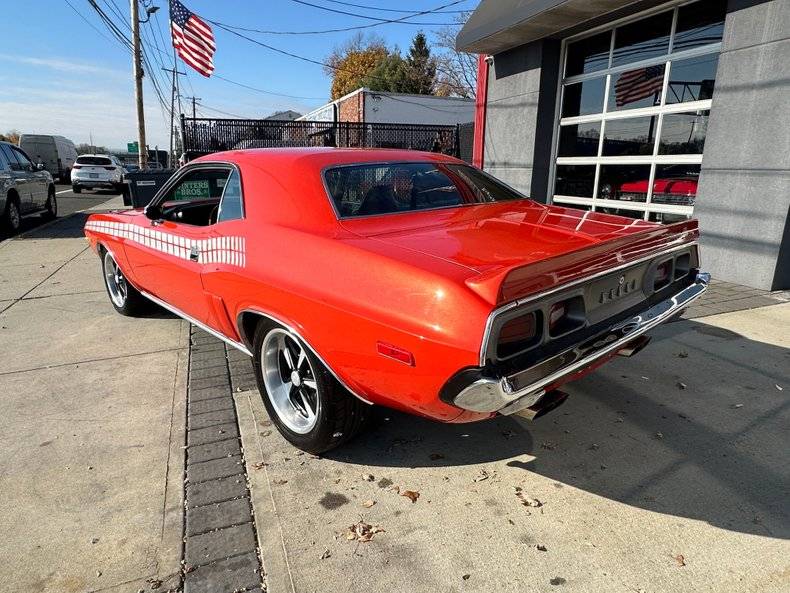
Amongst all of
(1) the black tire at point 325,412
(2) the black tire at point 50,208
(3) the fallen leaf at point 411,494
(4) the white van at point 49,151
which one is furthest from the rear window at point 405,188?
(4) the white van at point 49,151

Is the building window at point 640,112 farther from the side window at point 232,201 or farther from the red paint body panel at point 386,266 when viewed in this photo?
the side window at point 232,201

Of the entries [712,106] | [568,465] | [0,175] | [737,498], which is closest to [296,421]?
[568,465]

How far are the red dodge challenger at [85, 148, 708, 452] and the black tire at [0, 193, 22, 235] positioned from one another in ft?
29.6

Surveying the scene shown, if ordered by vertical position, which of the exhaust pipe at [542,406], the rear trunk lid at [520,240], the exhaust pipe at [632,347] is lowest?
the exhaust pipe at [542,406]

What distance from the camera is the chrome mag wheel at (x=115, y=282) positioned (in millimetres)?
5141

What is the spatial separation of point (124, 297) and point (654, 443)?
465 cm

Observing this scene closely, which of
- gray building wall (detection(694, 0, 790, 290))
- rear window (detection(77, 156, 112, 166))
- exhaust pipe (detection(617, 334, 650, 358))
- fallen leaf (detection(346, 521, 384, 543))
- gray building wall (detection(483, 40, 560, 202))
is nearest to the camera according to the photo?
fallen leaf (detection(346, 521, 384, 543))

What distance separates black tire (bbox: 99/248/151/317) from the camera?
16.6ft

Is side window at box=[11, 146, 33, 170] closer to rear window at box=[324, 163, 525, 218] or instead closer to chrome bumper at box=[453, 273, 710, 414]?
rear window at box=[324, 163, 525, 218]

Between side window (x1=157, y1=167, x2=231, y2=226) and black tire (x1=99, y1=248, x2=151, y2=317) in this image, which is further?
black tire (x1=99, y1=248, x2=151, y2=317)

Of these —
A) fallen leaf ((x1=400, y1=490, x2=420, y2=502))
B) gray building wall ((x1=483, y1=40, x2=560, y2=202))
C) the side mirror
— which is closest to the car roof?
the side mirror

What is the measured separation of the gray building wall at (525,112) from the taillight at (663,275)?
22.0ft

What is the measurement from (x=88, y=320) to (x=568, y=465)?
179 inches

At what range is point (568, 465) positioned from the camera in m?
2.75
